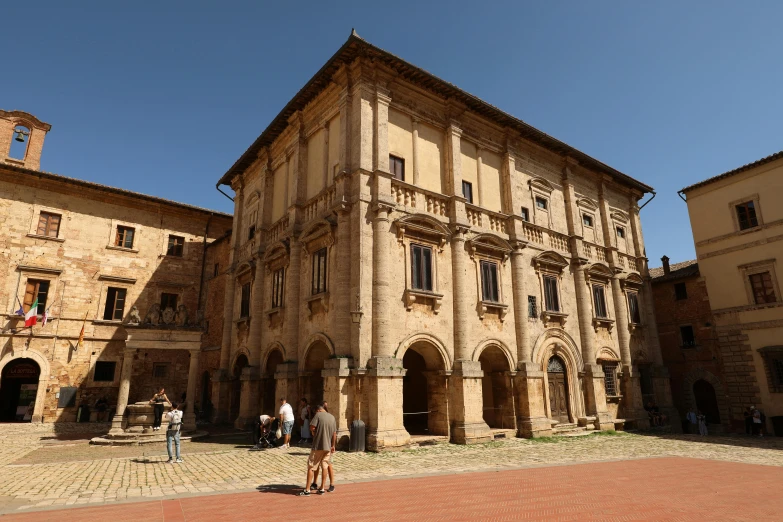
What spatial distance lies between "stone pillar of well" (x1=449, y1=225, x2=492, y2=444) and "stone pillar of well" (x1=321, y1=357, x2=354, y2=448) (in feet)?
13.1

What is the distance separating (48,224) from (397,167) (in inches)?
807

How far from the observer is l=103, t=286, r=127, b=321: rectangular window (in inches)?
994

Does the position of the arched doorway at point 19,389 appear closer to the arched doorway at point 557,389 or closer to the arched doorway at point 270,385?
the arched doorway at point 270,385

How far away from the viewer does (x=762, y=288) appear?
2298cm

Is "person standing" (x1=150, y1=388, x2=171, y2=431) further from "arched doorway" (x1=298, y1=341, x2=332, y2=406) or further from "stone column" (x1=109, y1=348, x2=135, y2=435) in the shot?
"arched doorway" (x1=298, y1=341, x2=332, y2=406)

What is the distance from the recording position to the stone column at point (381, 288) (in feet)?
48.2

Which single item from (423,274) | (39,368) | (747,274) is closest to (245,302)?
(423,274)

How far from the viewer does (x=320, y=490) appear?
28.4ft

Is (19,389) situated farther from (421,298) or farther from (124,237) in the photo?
(421,298)

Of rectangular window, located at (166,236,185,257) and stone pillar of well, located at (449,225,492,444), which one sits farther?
rectangular window, located at (166,236,185,257)

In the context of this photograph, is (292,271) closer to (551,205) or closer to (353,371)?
(353,371)

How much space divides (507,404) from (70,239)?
24690mm

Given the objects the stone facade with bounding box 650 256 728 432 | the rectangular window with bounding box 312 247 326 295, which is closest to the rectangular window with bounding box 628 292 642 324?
the stone facade with bounding box 650 256 728 432

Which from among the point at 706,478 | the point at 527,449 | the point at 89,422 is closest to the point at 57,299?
the point at 89,422
